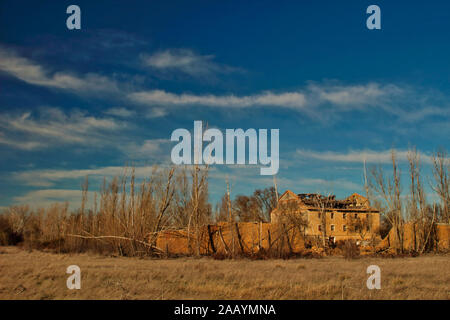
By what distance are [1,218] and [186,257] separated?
21362 millimetres

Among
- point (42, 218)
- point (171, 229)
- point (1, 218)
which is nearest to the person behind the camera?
point (171, 229)

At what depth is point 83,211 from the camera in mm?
20688

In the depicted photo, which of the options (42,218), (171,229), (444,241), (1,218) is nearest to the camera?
(171,229)

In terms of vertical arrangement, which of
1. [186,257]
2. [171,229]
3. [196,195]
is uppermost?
[196,195]

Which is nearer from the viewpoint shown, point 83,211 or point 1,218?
point 83,211

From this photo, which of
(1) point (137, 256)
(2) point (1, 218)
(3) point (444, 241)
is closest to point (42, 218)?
(2) point (1, 218)
